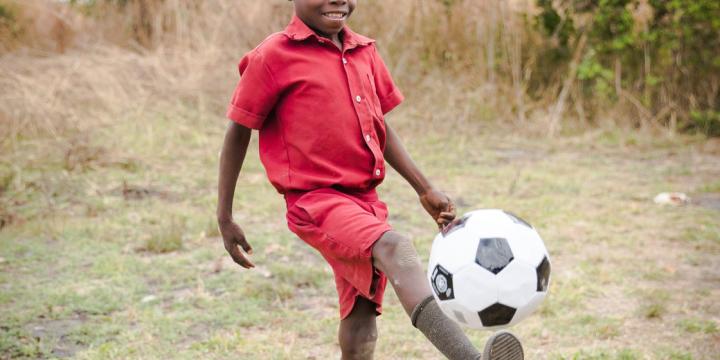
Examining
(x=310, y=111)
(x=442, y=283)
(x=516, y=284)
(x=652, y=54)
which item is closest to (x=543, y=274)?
(x=516, y=284)

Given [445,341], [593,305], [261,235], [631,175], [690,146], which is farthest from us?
[690,146]

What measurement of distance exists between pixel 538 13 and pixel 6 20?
5812 mm

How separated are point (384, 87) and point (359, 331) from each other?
781mm

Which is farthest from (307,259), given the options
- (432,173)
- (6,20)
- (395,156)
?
(6,20)

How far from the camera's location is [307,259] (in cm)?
434

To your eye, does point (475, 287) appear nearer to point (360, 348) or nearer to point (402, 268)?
point (402, 268)

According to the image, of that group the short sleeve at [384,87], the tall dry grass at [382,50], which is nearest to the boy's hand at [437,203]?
the short sleeve at [384,87]

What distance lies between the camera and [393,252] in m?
2.05

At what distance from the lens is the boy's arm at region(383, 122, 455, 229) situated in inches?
100

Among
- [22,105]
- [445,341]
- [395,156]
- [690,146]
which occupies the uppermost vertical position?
[395,156]

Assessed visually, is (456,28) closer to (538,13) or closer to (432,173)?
(538,13)

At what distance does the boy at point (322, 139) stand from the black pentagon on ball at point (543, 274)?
368 mm

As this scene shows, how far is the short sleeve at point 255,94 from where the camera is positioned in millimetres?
2379

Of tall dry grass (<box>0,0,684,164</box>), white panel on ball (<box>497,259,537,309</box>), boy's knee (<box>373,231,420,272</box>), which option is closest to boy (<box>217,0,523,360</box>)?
boy's knee (<box>373,231,420,272</box>)
